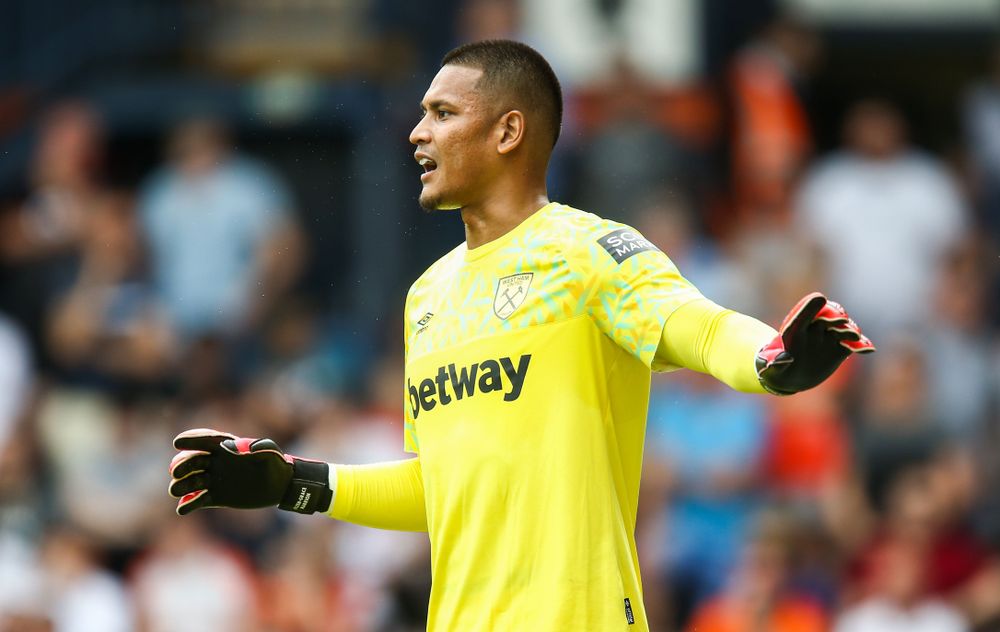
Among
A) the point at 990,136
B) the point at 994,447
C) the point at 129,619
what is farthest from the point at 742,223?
the point at 129,619

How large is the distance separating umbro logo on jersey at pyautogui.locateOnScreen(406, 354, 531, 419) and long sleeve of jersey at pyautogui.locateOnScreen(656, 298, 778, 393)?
443mm

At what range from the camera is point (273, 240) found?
12.4 metres

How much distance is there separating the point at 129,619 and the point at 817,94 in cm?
712

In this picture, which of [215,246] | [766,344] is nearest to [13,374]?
[215,246]

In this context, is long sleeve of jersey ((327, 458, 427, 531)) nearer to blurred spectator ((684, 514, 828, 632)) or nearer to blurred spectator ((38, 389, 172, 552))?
blurred spectator ((684, 514, 828, 632))

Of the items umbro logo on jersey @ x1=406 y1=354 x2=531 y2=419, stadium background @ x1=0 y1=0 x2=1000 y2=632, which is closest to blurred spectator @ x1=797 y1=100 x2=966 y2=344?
stadium background @ x1=0 y1=0 x2=1000 y2=632

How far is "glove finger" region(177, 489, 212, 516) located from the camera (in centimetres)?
528

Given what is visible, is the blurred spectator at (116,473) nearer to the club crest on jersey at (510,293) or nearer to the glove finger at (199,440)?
the glove finger at (199,440)

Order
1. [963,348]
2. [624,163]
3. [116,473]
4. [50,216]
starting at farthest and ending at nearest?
[50,216]
[624,163]
[963,348]
[116,473]

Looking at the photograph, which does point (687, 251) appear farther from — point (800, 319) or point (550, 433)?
point (800, 319)

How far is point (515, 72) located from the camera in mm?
5305

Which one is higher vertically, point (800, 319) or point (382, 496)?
point (800, 319)

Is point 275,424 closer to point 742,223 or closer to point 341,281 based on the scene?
Answer: point 341,281

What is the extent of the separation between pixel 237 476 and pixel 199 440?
180 millimetres
